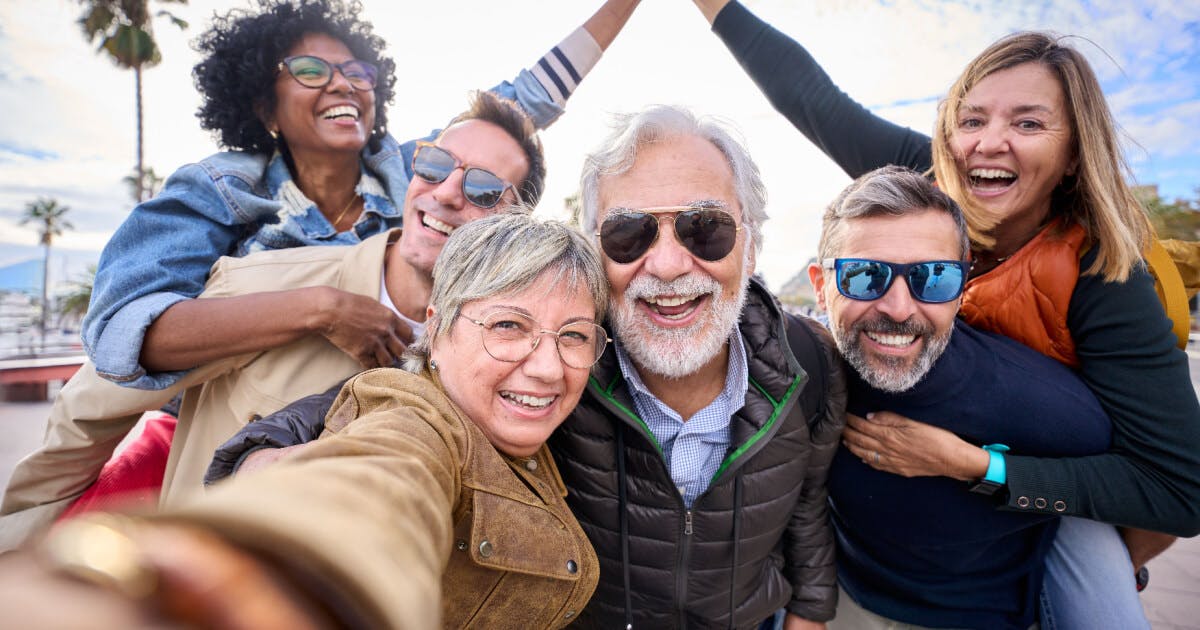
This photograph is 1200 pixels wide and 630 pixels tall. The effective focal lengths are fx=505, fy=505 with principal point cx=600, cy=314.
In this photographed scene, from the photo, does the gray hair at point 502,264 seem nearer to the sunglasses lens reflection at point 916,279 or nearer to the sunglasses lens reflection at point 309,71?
the sunglasses lens reflection at point 916,279

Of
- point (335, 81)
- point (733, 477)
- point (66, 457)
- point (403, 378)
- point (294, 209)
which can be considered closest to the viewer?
point (403, 378)

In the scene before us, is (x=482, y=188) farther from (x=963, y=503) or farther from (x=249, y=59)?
(x=963, y=503)

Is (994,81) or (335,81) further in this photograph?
(335,81)

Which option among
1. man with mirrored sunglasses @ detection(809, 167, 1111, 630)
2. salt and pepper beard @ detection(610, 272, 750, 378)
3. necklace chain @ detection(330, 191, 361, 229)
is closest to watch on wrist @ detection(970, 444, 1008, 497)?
man with mirrored sunglasses @ detection(809, 167, 1111, 630)

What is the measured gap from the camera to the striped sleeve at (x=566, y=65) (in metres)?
4.00

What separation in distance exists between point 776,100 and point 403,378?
11.0 ft

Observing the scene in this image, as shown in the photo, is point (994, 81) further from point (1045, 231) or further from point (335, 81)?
point (335, 81)

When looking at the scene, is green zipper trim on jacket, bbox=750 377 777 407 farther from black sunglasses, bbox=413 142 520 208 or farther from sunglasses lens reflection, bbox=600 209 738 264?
black sunglasses, bbox=413 142 520 208

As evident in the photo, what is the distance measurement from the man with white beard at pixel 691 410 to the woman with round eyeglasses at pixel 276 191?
54cm

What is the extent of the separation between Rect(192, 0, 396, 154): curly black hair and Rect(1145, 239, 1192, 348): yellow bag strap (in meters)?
4.59

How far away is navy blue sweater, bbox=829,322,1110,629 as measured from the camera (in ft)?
7.07

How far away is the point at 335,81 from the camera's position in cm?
310

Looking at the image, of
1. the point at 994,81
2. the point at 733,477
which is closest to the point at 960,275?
the point at 994,81

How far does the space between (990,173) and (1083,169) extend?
353mm
